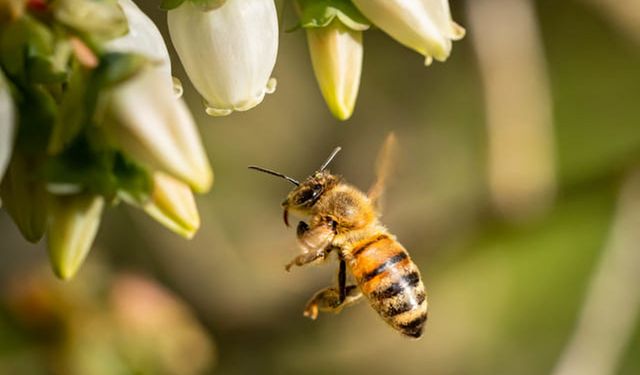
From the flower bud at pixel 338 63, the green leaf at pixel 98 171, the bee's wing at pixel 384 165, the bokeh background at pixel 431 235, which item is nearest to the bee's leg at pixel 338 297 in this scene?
the bee's wing at pixel 384 165

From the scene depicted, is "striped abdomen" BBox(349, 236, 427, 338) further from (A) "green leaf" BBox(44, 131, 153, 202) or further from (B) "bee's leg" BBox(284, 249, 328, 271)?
(A) "green leaf" BBox(44, 131, 153, 202)

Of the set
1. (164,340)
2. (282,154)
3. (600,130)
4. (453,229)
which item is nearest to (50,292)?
(164,340)

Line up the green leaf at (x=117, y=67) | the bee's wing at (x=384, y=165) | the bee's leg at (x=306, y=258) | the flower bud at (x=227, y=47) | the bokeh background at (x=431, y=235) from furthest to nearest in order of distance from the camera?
the bokeh background at (x=431, y=235), the bee's wing at (x=384, y=165), the bee's leg at (x=306, y=258), the flower bud at (x=227, y=47), the green leaf at (x=117, y=67)

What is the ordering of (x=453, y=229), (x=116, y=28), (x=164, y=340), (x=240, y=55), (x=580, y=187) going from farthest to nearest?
1. (x=580, y=187)
2. (x=453, y=229)
3. (x=164, y=340)
4. (x=240, y=55)
5. (x=116, y=28)

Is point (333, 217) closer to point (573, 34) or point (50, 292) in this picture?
point (50, 292)

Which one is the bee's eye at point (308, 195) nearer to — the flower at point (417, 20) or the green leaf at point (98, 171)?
the flower at point (417, 20)

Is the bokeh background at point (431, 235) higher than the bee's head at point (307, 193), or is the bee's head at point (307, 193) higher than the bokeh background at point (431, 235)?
the bee's head at point (307, 193)

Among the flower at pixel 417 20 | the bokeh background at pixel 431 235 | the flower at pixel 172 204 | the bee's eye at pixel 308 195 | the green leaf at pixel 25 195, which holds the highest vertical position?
the flower at pixel 417 20
